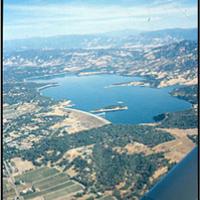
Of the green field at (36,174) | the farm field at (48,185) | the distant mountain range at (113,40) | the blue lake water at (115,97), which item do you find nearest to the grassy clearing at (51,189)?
the farm field at (48,185)

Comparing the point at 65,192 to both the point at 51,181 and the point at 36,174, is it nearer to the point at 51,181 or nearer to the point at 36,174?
the point at 51,181

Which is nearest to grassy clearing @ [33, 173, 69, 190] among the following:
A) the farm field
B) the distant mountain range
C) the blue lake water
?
the farm field

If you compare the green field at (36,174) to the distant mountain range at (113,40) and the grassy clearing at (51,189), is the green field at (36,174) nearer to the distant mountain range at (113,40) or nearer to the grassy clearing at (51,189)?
the grassy clearing at (51,189)

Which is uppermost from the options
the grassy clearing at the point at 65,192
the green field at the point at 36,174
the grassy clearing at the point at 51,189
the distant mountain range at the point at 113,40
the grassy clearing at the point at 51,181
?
the distant mountain range at the point at 113,40

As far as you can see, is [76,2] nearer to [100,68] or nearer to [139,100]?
[100,68]

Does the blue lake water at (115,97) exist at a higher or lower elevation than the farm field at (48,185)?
higher

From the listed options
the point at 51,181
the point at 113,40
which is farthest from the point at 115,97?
the point at 51,181

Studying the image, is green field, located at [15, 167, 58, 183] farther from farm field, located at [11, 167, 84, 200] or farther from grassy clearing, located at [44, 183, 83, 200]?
grassy clearing, located at [44, 183, 83, 200]
